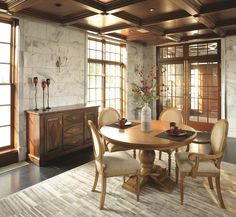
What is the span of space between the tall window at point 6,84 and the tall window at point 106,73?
6.70ft

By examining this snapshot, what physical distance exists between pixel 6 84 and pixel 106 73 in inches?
112

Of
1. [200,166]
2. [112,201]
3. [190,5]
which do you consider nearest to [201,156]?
[200,166]

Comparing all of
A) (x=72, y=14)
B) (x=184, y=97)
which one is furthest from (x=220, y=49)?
(x=72, y=14)

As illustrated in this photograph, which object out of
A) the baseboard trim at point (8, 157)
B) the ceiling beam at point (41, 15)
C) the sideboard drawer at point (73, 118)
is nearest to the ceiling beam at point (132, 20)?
the ceiling beam at point (41, 15)

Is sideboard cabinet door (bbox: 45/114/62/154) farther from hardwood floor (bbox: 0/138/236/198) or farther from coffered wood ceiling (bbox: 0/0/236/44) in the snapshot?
coffered wood ceiling (bbox: 0/0/236/44)

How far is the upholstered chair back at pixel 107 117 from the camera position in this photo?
368 centimetres

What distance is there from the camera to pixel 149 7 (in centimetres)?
376

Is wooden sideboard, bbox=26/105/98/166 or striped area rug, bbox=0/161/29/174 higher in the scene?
wooden sideboard, bbox=26/105/98/166

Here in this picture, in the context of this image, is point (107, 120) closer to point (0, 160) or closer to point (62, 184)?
point (62, 184)

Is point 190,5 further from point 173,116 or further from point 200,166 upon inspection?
point 200,166

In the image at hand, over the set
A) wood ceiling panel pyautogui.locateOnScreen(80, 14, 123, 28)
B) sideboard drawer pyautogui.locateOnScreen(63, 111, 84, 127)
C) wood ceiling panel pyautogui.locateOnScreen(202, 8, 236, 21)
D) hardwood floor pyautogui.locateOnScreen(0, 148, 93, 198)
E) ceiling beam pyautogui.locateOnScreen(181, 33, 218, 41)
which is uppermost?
ceiling beam pyautogui.locateOnScreen(181, 33, 218, 41)

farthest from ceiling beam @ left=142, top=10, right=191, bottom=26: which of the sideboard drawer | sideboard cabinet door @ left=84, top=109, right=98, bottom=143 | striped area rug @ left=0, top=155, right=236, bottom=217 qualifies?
striped area rug @ left=0, top=155, right=236, bottom=217

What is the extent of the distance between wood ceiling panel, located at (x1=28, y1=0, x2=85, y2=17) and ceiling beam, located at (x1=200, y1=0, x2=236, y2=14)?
204 cm

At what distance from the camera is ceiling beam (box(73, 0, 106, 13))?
3392mm
